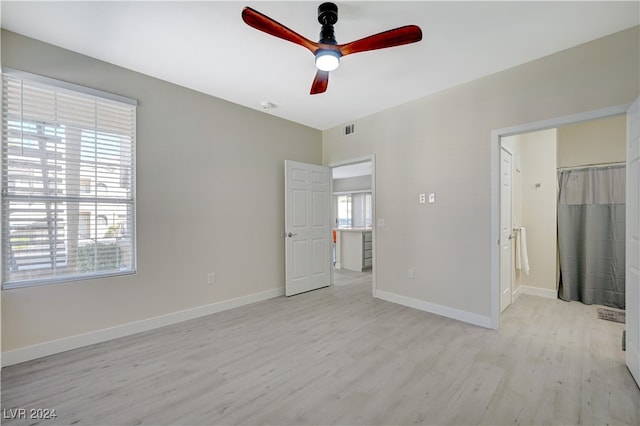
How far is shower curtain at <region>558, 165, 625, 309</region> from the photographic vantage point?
3490 mm

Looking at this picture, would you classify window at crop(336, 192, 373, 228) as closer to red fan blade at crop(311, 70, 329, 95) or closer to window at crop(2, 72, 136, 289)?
red fan blade at crop(311, 70, 329, 95)

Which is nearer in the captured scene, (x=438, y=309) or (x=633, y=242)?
(x=633, y=242)

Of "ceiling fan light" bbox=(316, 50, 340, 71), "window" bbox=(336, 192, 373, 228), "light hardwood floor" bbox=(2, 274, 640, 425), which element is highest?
"ceiling fan light" bbox=(316, 50, 340, 71)

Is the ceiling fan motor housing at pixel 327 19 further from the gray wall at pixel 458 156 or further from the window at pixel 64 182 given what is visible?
the window at pixel 64 182

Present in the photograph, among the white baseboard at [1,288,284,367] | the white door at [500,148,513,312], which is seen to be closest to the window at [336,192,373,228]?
the white door at [500,148,513,312]

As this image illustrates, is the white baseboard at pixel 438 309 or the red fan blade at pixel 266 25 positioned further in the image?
the white baseboard at pixel 438 309

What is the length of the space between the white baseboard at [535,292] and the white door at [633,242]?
1.77m

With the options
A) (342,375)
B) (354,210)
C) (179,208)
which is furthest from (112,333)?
(354,210)

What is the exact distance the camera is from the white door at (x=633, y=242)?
1.96 meters

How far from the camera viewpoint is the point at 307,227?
Result: 440 centimetres

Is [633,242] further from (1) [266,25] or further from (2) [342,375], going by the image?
(1) [266,25]

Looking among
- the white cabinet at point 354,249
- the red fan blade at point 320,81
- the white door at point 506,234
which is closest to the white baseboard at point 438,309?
the white door at point 506,234

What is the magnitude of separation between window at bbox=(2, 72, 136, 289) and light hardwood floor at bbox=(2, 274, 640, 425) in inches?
33.1

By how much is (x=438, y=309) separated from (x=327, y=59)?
301 cm
